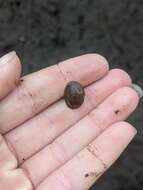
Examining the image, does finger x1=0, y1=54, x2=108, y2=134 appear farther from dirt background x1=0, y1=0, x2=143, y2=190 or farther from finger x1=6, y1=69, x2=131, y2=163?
dirt background x1=0, y1=0, x2=143, y2=190

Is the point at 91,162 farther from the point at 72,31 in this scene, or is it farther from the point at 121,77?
the point at 72,31

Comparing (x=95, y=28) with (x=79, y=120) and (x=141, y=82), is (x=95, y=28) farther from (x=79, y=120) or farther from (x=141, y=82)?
(x=79, y=120)

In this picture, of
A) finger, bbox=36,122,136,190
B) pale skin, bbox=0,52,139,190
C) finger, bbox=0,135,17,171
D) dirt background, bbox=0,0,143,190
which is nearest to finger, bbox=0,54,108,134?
pale skin, bbox=0,52,139,190

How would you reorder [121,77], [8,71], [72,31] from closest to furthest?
[8,71]
[121,77]
[72,31]

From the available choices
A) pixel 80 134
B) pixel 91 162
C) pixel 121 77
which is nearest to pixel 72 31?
pixel 121 77

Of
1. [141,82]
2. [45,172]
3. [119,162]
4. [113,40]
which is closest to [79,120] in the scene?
[45,172]

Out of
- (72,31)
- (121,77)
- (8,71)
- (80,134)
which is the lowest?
(72,31)
